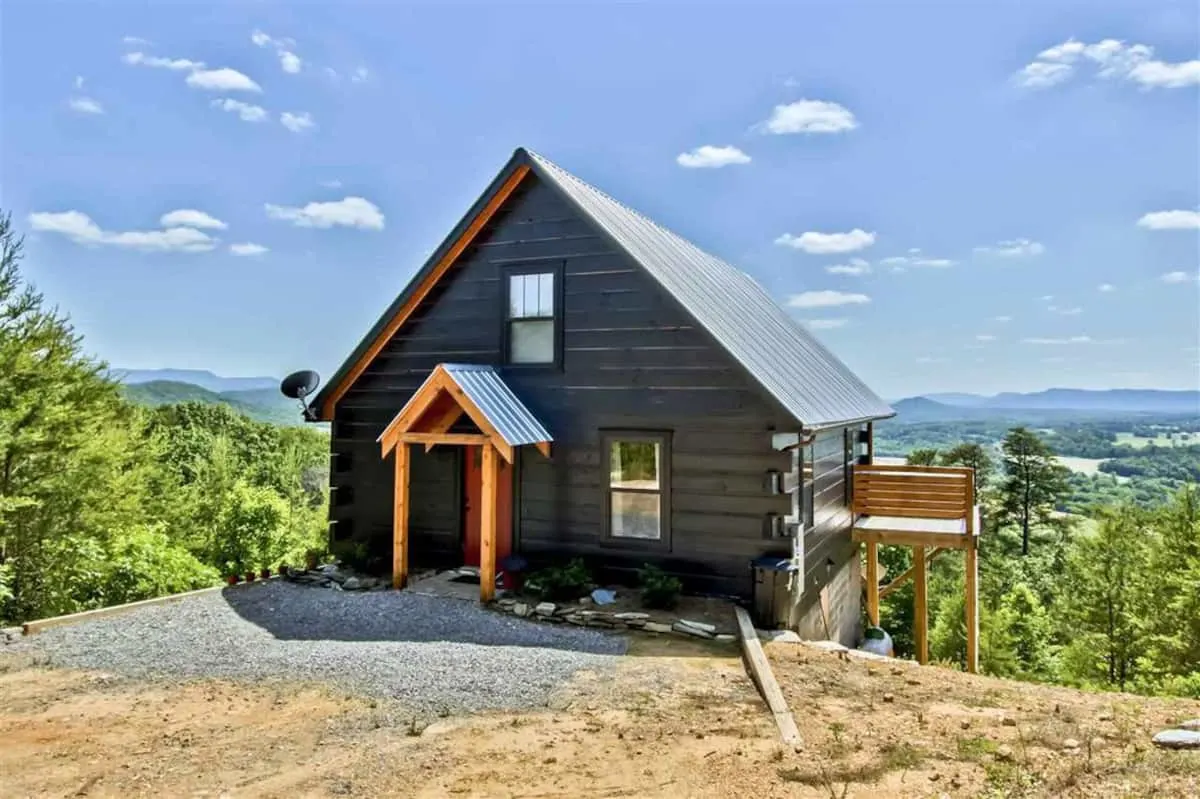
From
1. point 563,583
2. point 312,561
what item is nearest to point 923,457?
point 563,583

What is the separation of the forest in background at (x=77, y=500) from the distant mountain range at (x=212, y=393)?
258 cm

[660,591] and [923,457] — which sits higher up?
[660,591]

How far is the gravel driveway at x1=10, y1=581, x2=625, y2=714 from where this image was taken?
255 inches

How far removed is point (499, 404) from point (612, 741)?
5.59 metres

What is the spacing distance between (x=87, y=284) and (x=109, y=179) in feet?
28.0

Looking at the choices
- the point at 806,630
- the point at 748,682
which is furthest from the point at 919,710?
Result: the point at 806,630

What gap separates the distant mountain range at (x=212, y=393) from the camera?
21.5m

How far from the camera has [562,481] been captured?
10.3 m

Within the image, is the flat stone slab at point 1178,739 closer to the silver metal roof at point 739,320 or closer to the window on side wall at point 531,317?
the silver metal roof at point 739,320

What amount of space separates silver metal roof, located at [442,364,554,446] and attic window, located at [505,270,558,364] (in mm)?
614

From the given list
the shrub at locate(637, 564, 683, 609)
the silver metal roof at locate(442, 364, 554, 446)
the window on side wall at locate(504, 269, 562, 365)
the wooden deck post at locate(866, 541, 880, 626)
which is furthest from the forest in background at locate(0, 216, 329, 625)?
the wooden deck post at locate(866, 541, 880, 626)

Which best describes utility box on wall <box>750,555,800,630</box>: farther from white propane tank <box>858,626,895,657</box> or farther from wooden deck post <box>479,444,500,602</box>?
white propane tank <box>858,626,895,657</box>

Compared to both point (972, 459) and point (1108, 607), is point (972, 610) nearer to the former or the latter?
point (1108, 607)

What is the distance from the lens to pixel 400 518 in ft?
33.5
